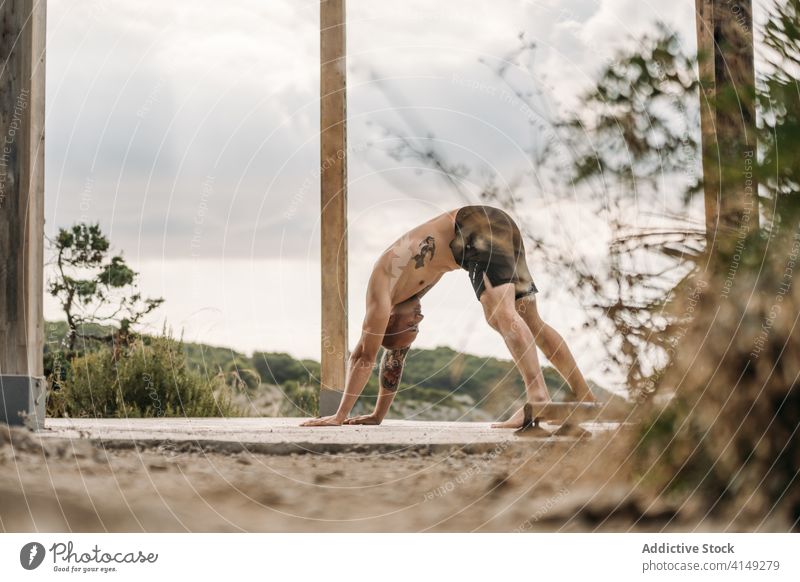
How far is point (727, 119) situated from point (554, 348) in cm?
120

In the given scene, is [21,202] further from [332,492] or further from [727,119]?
[727,119]

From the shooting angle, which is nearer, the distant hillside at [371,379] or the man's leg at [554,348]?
the man's leg at [554,348]

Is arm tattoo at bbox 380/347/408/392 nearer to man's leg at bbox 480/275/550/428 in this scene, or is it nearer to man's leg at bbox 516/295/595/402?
man's leg at bbox 480/275/550/428

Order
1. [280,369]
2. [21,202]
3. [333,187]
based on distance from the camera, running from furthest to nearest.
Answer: [280,369] → [333,187] → [21,202]

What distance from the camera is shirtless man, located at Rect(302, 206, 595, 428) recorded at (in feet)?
12.1

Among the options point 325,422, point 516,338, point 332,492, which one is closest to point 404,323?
point 325,422

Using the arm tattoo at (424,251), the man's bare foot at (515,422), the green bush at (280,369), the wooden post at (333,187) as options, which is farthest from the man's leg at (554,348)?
the green bush at (280,369)

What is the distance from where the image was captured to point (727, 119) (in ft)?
9.58

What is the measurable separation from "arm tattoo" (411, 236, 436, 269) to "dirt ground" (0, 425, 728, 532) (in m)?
1.27

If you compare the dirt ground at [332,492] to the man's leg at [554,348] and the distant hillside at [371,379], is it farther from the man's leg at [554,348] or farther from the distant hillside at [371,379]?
the distant hillside at [371,379]

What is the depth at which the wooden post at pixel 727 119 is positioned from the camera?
8.46ft

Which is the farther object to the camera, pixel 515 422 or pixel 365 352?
pixel 365 352

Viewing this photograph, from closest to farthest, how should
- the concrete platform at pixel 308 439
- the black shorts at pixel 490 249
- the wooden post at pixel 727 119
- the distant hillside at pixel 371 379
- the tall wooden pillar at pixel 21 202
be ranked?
1. the wooden post at pixel 727 119
2. the concrete platform at pixel 308 439
3. the tall wooden pillar at pixel 21 202
4. the black shorts at pixel 490 249
5. the distant hillside at pixel 371 379

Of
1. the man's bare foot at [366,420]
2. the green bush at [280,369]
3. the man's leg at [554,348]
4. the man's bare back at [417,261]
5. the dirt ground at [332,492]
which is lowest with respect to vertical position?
the dirt ground at [332,492]
